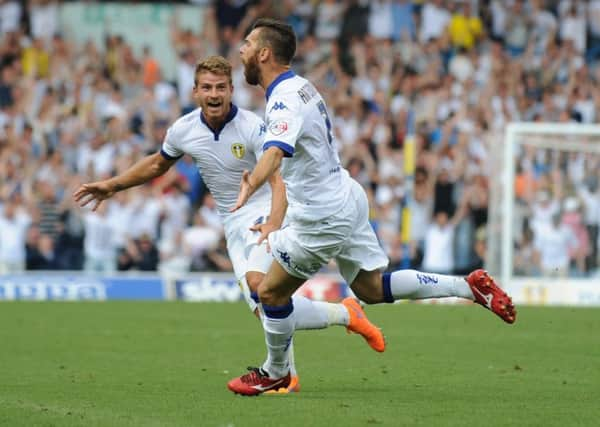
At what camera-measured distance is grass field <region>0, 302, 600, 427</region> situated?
7914 mm

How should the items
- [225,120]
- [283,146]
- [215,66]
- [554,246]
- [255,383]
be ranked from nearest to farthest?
[283,146]
[255,383]
[215,66]
[225,120]
[554,246]

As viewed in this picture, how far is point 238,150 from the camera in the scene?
392 inches

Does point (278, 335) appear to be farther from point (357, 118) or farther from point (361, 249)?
point (357, 118)

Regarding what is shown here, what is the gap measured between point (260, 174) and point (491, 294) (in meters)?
2.27

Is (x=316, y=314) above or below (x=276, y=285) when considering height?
below

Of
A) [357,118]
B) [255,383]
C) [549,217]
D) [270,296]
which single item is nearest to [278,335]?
[270,296]

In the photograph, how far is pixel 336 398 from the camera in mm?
8758

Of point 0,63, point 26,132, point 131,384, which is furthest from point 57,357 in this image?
point 0,63

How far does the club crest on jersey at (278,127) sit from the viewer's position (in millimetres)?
8156

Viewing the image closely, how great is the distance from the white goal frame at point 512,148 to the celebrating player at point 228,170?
36.1 feet

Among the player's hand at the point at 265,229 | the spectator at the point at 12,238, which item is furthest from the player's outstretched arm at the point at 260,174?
the spectator at the point at 12,238

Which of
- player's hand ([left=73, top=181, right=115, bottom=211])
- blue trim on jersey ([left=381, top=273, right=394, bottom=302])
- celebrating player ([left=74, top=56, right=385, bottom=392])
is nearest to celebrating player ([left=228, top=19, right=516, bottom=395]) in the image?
blue trim on jersey ([left=381, top=273, right=394, bottom=302])

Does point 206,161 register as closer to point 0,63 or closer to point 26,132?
point 26,132

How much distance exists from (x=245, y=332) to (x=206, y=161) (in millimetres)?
4730
